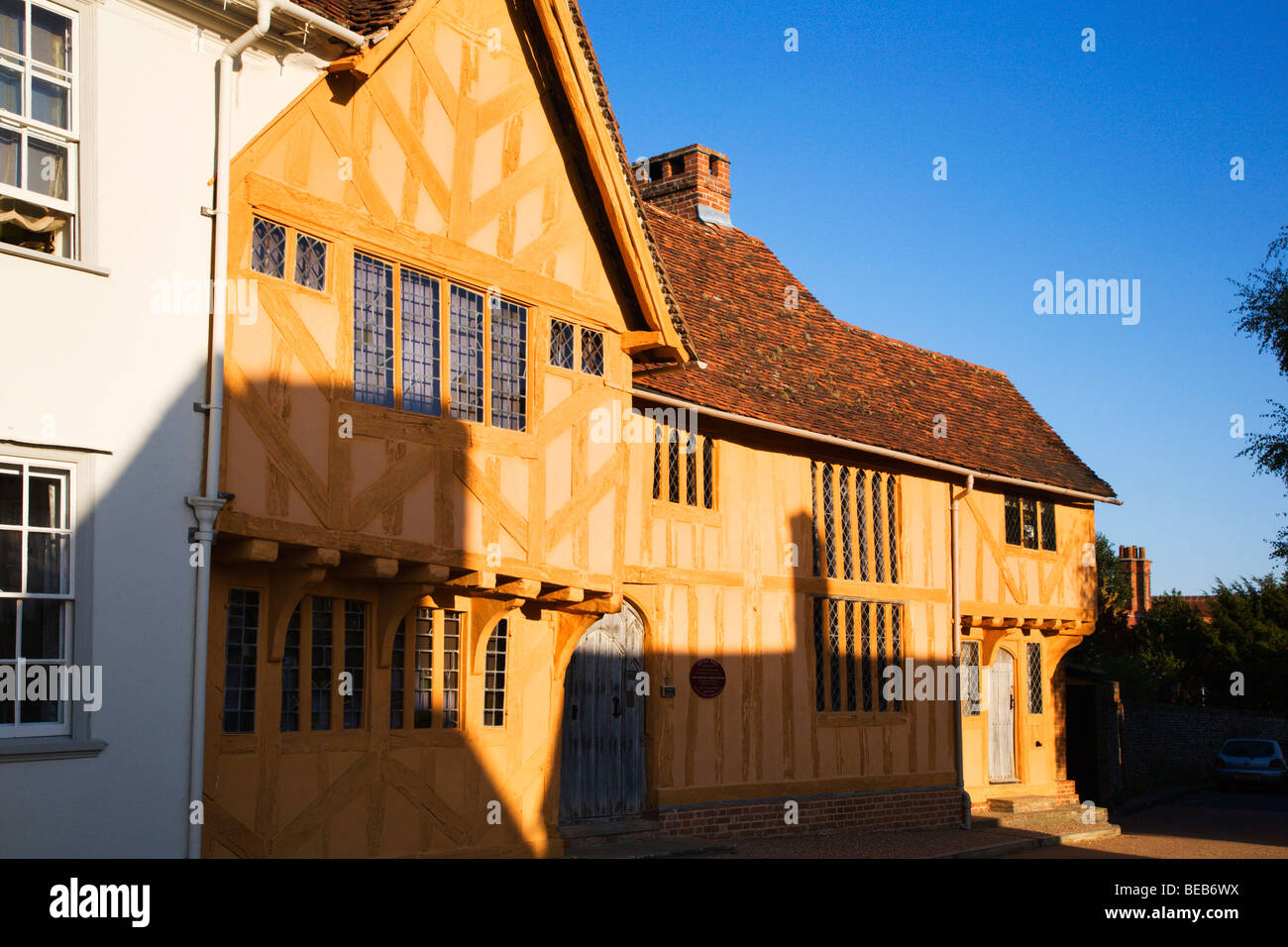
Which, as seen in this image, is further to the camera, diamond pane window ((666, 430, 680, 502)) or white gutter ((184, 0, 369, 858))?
diamond pane window ((666, 430, 680, 502))

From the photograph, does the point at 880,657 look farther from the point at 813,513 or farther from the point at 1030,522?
the point at 1030,522

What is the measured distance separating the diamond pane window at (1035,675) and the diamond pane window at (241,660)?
634 inches

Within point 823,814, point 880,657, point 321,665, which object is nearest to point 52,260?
point 321,665

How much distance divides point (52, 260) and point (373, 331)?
3.11 meters

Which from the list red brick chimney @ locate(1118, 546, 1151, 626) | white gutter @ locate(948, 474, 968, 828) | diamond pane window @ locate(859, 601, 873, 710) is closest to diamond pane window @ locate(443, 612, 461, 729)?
diamond pane window @ locate(859, 601, 873, 710)

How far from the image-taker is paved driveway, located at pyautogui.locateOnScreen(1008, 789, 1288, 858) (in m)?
17.7

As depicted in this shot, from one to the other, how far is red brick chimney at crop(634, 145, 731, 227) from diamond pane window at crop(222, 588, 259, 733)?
42.0ft

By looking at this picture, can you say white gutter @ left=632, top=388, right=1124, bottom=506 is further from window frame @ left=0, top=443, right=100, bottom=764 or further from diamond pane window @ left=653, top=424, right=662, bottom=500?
window frame @ left=0, top=443, right=100, bottom=764

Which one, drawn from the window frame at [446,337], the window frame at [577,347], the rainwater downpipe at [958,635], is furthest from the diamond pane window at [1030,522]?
the window frame at [446,337]

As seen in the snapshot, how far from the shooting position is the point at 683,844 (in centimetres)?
1476

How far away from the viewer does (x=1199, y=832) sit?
68.5 feet

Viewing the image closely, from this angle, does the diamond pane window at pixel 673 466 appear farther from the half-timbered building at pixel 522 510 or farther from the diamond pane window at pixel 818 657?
the diamond pane window at pixel 818 657

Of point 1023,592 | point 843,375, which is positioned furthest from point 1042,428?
point 843,375
